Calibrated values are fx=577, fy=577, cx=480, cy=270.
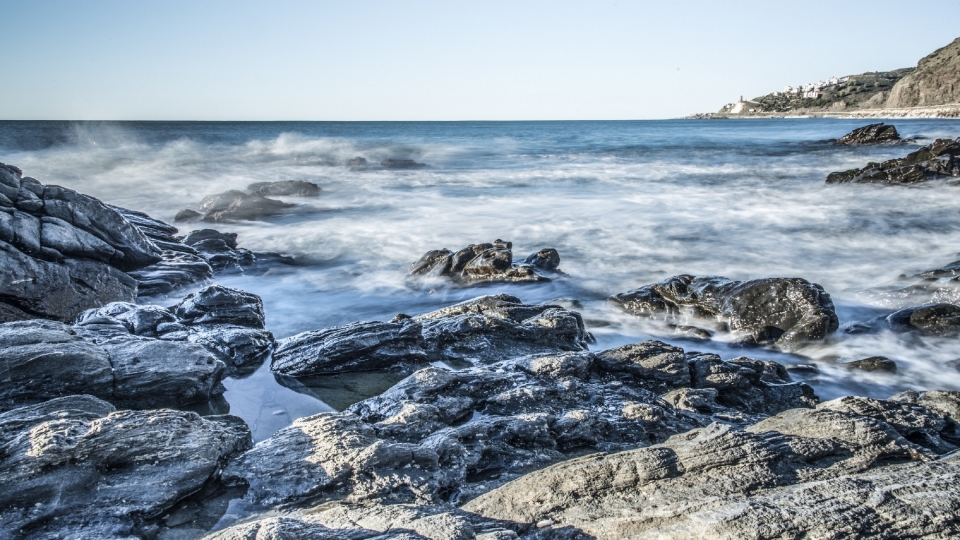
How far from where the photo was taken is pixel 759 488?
310cm

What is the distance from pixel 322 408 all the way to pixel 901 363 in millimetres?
6501

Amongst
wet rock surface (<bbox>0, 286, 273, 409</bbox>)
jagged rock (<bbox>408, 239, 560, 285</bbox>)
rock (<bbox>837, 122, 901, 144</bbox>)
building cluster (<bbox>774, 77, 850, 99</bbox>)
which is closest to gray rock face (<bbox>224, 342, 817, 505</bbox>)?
wet rock surface (<bbox>0, 286, 273, 409</bbox>)

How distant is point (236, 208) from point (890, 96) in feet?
300

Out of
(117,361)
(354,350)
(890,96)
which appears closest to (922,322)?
(354,350)

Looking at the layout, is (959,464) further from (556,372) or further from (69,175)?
(69,175)

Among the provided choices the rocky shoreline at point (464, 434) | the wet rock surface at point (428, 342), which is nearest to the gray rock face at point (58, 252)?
the rocky shoreline at point (464, 434)

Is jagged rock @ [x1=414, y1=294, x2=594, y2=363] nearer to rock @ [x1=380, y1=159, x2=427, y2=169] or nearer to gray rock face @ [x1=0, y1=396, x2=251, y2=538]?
gray rock face @ [x1=0, y1=396, x2=251, y2=538]

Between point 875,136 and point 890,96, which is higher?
point 890,96

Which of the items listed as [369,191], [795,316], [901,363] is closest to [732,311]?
[795,316]

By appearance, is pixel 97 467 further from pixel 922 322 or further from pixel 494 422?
pixel 922 322

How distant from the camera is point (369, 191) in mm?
23703

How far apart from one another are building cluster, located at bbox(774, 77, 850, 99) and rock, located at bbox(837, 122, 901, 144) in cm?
9753

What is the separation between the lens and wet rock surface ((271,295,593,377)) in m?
6.05

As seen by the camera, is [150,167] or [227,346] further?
[150,167]
